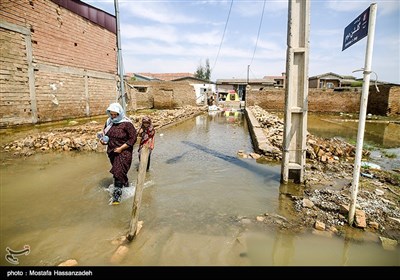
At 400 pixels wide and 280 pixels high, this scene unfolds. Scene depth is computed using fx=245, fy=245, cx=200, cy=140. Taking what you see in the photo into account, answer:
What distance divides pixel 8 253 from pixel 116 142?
1845 mm

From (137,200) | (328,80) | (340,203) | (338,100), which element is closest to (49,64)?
(137,200)

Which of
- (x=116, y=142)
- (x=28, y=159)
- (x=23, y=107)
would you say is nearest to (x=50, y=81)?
(x=23, y=107)

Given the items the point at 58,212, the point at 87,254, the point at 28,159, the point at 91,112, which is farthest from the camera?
the point at 91,112

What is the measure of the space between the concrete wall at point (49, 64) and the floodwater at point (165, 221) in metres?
6.33

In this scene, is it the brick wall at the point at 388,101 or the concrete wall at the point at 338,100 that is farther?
the concrete wall at the point at 338,100

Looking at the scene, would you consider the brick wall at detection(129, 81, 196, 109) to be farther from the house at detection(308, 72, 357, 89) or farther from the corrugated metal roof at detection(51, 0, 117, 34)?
the house at detection(308, 72, 357, 89)

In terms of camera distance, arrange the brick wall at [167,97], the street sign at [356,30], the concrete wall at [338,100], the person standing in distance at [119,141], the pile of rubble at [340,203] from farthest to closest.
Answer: the brick wall at [167,97], the concrete wall at [338,100], the person standing in distance at [119,141], the pile of rubble at [340,203], the street sign at [356,30]

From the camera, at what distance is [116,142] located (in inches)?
151

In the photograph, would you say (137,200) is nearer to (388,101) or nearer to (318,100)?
(388,101)

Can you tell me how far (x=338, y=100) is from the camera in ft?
78.8

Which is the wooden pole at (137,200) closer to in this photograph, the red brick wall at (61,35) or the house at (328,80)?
the red brick wall at (61,35)

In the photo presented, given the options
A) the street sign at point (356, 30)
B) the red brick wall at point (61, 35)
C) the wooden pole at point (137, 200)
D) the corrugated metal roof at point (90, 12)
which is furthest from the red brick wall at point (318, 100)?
the wooden pole at point (137, 200)

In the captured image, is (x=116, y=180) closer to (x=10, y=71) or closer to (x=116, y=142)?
(x=116, y=142)

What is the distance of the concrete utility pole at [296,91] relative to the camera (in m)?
4.36
